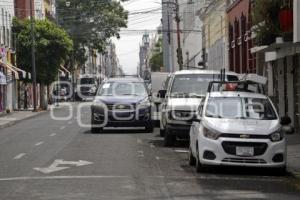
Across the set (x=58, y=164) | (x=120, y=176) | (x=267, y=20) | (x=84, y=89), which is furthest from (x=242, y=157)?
(x=84, y=89)

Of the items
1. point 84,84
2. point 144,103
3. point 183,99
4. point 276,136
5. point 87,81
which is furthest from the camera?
point 87,81

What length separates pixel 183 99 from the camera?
19906 millimetres

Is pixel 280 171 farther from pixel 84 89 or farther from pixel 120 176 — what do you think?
pixel 84 89

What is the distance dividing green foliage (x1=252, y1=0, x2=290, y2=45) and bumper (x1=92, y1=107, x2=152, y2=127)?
4.70m

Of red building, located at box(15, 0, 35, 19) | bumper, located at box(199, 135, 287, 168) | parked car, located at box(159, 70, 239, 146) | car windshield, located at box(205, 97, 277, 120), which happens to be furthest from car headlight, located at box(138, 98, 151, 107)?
red building, located at box(15, 0, 35, 19)

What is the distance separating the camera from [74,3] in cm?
7875

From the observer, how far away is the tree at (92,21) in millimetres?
76812

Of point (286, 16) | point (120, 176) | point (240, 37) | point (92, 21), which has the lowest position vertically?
point (120, 176)

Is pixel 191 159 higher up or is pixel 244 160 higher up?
pixel 244 160

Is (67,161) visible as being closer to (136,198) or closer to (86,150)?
(86,150)

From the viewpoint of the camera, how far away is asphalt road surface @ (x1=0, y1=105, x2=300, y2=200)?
11328 mm

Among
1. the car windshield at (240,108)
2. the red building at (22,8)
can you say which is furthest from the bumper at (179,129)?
the red building at (22,8)

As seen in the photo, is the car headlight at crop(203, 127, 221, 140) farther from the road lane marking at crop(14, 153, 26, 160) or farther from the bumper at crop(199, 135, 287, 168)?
the road lane marking at crop(14, 153, 26, 160)

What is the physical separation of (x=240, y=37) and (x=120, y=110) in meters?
13.7
